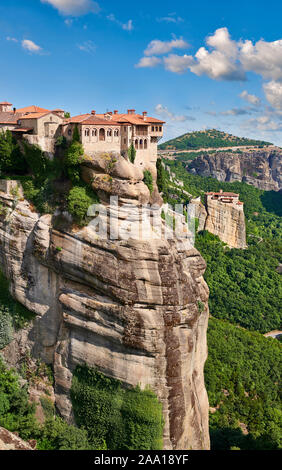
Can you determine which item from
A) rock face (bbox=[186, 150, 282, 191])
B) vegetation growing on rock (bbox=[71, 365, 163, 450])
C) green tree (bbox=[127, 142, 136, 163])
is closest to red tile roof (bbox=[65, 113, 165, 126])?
green tree (bbox=[127, 142, 136, 163])

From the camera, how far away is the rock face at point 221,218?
250 ft

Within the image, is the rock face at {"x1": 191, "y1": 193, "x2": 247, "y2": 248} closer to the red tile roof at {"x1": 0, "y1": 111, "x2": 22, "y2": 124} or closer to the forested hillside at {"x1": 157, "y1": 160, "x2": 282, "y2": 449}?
the forested hillside at {"x1": 157, "y1": 160, "x2": 282, "y2": 449}

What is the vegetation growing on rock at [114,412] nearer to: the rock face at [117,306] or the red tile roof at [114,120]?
the rock face at [117,306]

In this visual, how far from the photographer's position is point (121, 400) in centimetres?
2733

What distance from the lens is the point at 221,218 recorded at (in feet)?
251

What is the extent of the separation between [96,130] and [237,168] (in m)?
106

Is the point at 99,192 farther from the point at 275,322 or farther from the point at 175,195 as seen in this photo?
the point at 175,195

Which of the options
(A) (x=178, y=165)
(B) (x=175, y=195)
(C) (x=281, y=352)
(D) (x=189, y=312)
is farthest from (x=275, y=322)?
(A) (x=178, y=165)

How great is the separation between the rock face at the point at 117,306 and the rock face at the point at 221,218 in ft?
148

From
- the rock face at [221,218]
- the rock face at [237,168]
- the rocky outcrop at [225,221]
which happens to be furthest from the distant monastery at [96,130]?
the rock face at [237,168]

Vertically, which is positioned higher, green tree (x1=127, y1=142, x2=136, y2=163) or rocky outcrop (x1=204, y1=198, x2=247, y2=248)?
green tree (x1=127, y1=142, x2=136, y2=163)

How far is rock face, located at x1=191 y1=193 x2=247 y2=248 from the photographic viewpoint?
250 ft

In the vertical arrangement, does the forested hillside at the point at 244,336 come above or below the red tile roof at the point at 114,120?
below

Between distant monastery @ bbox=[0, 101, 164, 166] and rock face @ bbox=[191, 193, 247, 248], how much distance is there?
41.5 m
